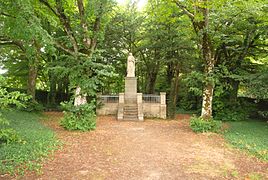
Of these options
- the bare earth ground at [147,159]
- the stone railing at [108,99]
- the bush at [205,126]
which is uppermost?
the stone railing at [108,99]

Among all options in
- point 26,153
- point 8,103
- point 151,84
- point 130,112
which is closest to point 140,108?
point 130,112

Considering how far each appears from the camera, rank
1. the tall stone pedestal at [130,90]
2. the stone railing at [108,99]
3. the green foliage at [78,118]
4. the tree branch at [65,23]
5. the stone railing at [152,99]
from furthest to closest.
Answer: the tall stone pedestal at [130,90]
the stone railing at [108,99]
the stone railing at [152,99]
the green foliage at [78,118]
the tree branch at [65,23]

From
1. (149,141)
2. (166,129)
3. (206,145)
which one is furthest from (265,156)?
(166,129)

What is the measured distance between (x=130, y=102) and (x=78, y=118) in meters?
7.20

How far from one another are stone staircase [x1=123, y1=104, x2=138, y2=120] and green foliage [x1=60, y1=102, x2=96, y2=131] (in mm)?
4656

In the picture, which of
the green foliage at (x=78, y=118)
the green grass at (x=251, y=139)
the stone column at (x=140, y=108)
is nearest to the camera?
the green grass at (x=251, y=139)

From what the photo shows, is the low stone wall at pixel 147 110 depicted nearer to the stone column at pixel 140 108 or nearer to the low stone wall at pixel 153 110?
the low stone wall at pixel 153 110

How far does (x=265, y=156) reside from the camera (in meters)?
7.35

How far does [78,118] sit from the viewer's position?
35.4 feet

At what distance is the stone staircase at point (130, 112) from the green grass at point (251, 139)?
6177mm

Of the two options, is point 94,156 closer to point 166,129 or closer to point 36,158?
point 36,158

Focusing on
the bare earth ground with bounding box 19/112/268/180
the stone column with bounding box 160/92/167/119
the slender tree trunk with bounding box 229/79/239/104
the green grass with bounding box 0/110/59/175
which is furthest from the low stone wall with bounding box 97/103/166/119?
the green grass with bounding box 0/110/59/175

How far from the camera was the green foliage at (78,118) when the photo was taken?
10570 mm

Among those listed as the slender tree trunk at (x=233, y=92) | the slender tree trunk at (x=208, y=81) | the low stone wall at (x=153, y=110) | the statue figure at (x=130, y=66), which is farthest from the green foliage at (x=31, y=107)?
the slender tree trunk at (x=233, y=92)
